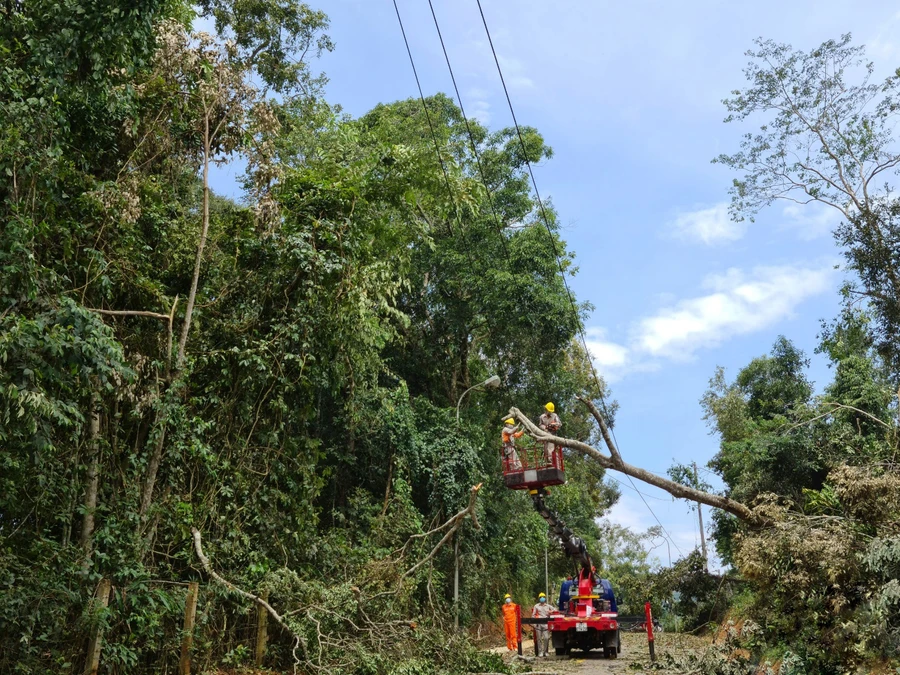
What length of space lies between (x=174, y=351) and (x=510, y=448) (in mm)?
8100

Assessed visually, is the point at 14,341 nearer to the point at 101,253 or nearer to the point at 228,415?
the point at 101,253

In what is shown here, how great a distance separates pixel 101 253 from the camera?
10.5 meters

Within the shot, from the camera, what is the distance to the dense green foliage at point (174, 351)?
8883 mm

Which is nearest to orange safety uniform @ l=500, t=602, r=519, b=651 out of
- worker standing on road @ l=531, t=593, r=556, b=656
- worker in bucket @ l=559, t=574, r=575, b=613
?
worker standing on road @ l=531, t=593, r=556, b=656

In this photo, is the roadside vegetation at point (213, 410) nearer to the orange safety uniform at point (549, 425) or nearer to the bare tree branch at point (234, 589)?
the bare tree branch at point (234, 589)

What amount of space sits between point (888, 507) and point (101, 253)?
11.1 metres

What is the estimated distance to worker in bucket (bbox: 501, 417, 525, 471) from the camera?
659 inches

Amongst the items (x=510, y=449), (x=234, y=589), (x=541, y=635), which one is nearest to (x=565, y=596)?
(x=541, y=635)

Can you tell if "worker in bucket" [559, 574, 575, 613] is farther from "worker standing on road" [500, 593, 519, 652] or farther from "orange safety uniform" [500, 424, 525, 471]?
"orange safety uniform" [500, 424, 525, 471]

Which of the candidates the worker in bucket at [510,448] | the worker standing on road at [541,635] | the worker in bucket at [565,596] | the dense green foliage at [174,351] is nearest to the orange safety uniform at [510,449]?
the worker in bucket at [510,448]

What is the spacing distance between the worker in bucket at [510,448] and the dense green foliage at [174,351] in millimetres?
2484

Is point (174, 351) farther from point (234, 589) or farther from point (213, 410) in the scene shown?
point (234, 589)

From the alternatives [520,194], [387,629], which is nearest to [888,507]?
[387,629]

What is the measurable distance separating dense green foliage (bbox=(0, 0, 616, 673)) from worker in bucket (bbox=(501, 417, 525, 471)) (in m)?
Result: 2.48
